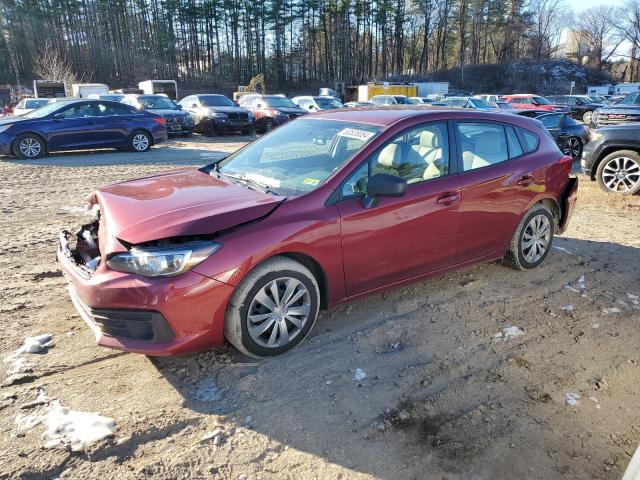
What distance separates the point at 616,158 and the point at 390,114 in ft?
20.4

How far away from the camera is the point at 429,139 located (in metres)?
4.10

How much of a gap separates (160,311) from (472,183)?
273 cm

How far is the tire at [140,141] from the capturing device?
13992 millimetres

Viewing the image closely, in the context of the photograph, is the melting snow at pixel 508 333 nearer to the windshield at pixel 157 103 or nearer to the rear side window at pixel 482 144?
the rear side window at pixel 482 144

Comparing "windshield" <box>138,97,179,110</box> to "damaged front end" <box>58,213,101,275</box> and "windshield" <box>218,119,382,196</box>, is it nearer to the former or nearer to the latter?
"windshield" <box>218,119,382,196</box>

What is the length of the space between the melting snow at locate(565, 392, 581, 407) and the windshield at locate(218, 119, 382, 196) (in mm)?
2084

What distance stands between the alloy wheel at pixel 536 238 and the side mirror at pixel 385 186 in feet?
6.53

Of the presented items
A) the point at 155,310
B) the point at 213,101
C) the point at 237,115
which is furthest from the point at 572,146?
the point at 213,101

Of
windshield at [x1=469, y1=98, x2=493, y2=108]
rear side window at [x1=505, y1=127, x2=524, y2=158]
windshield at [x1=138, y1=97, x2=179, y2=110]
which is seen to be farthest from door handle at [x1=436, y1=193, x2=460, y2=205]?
windshield at [x1=469, y1=98, x2=493, y2=108]

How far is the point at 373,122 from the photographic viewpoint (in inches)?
156

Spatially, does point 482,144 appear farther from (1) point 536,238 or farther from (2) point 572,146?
(2) point 572,146

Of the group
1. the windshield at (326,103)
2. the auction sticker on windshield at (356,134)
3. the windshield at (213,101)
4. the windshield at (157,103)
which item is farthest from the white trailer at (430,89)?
the auction sticker on windshield at (356,134)

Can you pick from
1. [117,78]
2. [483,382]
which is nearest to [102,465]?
[483,382]

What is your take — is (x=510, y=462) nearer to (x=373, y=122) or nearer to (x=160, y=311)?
(x=160, y=311)
